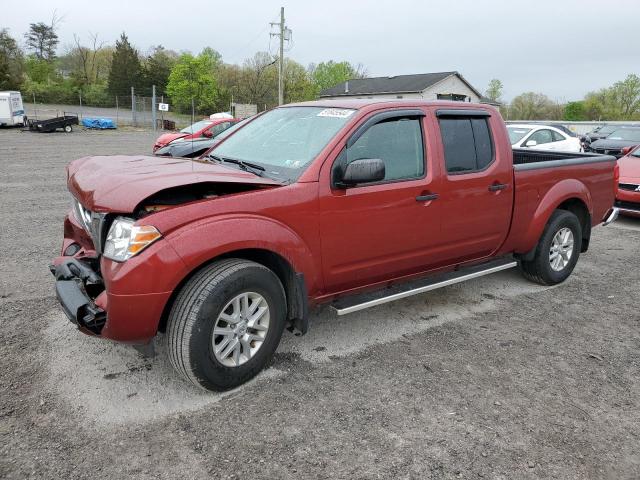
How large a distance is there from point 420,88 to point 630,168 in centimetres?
4488

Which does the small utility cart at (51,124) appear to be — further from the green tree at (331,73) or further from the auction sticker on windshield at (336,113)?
the green tree at (331,73)

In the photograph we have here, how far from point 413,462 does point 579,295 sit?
11.2 feet

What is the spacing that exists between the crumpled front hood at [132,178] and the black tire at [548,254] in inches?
125

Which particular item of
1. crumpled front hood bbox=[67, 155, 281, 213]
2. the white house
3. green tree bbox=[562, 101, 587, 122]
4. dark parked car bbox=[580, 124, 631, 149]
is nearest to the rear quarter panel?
crumpled front hood bbox=[67, 155, 281, 213]

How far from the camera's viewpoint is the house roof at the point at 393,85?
5241cm

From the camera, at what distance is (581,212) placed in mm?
5586

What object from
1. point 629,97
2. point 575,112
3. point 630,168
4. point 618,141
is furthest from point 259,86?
point 630,168

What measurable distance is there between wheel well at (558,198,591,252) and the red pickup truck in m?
0.43

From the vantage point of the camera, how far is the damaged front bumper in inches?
115

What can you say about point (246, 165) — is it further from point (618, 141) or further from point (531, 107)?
point (531, 107)

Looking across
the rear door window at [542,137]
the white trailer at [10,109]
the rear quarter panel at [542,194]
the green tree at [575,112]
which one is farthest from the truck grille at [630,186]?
the green tree at [575,112]

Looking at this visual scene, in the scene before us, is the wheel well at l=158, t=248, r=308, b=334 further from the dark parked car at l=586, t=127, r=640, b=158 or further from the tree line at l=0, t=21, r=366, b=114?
the tree line at l=0, t=21, r=366, b=114

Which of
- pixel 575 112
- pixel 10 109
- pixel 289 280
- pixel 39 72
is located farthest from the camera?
pixel 39 72

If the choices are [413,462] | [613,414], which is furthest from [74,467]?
[613,414]
